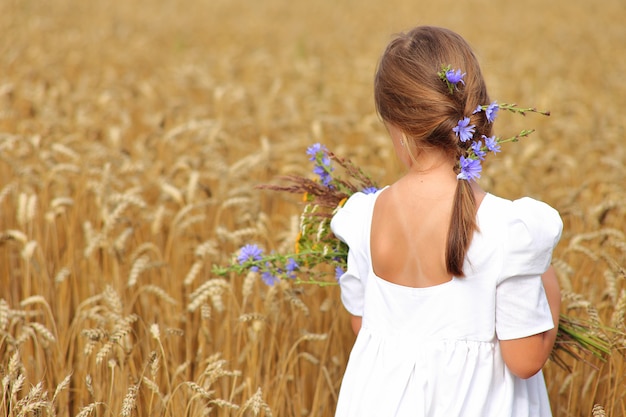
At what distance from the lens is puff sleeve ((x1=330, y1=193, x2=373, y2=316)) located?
1.83 meters

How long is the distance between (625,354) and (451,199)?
0.81m

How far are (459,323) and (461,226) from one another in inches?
9.8

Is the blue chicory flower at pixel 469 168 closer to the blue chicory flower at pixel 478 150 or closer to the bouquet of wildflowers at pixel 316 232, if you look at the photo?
the blue chicory flower at pixel 478 150

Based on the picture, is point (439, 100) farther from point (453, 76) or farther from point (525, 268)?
point (525, 268)

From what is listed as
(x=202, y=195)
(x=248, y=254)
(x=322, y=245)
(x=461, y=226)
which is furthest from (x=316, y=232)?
(x=202, y=195)

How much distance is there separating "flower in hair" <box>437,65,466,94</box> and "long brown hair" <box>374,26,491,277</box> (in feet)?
0.05

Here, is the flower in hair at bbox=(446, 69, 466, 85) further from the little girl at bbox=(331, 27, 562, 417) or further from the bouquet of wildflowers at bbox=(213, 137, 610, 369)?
the bouquet of wildflowers at bbox=(213, 137, 610, 369)

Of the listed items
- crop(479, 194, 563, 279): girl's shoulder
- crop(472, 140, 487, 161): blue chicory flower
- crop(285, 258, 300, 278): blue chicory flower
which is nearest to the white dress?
crop(479, 194, 563, 279): girl's shoulder

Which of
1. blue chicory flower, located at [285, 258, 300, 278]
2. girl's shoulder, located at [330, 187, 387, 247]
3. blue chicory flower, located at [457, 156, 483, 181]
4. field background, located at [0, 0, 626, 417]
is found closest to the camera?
blue chicory flower, located at [457, 156, 483, 181]

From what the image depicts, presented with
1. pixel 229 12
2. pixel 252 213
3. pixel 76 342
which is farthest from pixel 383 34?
pixel 76 342

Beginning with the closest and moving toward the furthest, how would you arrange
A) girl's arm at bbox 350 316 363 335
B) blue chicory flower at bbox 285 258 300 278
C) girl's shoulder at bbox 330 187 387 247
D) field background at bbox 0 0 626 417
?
girl's shoulder at bbox 330 187 387 247 → girl's arm at bbox 350 316 363 335 → blue chicory flower at bbox 285 258 300 278 → field background at bbox 0 0 626 417

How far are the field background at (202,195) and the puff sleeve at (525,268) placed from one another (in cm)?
36

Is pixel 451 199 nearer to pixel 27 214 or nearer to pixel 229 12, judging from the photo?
pixel 27 214

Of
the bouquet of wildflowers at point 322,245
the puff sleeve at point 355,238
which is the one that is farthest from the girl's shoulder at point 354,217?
the bouquet of wildflowers at point 322,245
